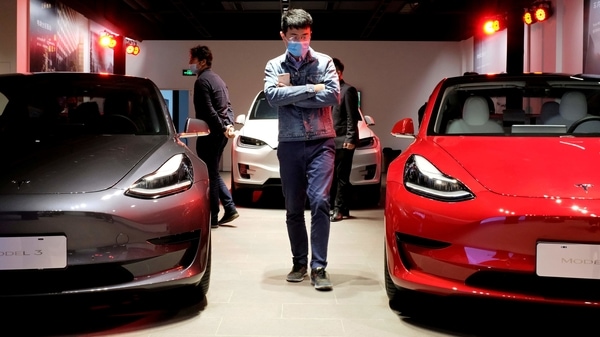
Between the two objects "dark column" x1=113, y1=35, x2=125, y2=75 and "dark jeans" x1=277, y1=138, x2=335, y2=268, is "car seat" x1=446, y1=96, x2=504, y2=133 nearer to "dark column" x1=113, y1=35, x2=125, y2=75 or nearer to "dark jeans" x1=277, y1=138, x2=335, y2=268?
"dark jeans" x1=277, y1=138, x2=335, y2=268

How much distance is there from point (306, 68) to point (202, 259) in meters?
1.22

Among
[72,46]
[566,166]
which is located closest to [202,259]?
[566,166]

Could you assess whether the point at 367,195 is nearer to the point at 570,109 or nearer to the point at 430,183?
the point at 570,109

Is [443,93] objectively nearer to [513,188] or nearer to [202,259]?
[513,188]

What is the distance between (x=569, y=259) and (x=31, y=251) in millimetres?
1939

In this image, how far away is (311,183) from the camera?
3.08 m

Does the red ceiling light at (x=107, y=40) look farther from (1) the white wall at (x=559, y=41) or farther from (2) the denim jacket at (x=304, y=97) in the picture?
(2) the denim jacket at (x=304, y=97)

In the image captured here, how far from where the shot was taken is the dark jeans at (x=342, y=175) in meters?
5.48

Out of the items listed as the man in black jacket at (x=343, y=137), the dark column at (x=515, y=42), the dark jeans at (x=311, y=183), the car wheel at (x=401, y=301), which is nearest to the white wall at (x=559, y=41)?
the dark column at (x=515, y=42)

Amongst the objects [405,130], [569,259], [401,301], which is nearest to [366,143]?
[405,130]

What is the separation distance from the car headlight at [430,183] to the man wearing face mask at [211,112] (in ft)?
8.49

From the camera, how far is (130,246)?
2221 mm

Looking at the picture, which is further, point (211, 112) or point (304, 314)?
point (211, 112)

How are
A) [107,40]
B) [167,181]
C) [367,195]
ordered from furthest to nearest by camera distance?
[107,40] < [367,195] < [167,181]
